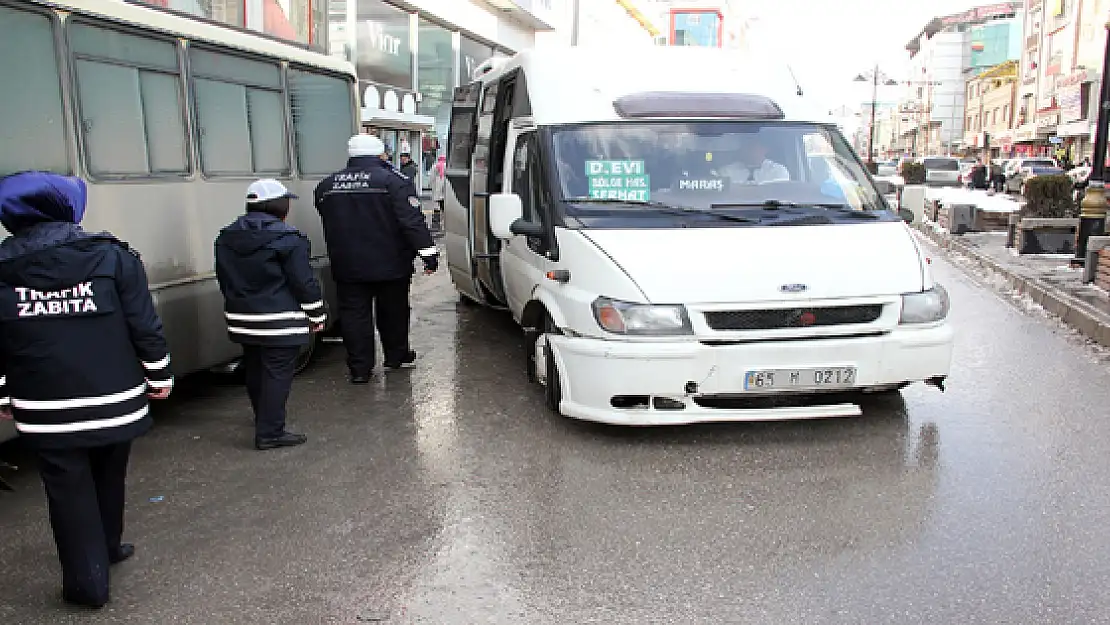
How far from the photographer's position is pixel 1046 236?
1538cm

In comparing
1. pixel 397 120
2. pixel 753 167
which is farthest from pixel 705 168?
pixel 397 120

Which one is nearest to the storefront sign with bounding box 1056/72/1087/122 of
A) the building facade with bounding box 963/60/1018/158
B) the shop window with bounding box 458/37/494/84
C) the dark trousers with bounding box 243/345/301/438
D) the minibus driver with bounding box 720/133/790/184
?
the building facade with bounding box 963/60/1018/158

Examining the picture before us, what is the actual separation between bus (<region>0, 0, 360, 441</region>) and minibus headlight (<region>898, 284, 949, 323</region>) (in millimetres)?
4587

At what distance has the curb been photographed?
909 centimetres

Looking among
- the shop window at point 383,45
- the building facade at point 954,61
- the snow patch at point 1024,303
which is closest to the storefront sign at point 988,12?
the building facade at point 954,61

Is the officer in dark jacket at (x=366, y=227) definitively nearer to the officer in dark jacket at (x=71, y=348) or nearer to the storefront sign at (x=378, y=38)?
the officer in dark jacket at (x=71, y=348)

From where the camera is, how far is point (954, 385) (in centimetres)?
731

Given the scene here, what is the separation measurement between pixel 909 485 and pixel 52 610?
4.07 meters

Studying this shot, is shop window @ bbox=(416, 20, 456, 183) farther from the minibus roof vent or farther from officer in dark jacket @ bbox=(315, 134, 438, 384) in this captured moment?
the minibus roof vent

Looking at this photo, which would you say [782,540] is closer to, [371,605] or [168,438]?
[371,605]

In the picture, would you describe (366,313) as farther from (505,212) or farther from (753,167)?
(753,167)

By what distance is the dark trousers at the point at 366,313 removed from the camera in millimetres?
7570

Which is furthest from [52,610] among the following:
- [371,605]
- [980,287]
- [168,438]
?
[980,287]

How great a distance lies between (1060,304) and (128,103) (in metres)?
9.25
